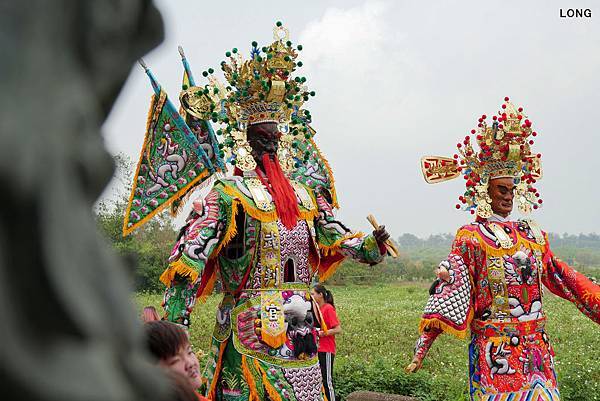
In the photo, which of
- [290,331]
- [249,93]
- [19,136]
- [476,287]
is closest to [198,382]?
[290,331]

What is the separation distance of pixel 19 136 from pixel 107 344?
6.9 inches

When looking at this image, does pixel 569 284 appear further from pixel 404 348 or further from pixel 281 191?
pixel 404 348

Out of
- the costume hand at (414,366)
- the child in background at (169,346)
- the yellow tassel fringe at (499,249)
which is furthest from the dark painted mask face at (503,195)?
the child in background at (169,346)

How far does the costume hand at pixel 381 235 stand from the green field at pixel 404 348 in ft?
3.51

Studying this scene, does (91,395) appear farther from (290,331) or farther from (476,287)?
(476,287)

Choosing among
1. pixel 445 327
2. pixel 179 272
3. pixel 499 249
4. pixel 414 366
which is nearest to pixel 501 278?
pixel 499 249

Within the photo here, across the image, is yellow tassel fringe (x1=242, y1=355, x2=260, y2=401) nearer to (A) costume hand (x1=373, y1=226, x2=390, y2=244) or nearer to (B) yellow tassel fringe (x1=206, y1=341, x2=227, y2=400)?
(B) yellow tassel fringe (x1=206, y1=341, x2=227, y2=400)

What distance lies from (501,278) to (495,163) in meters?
0.76

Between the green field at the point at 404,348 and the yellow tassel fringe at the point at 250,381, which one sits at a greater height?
the yellow tassel fringe at the point at 250,381

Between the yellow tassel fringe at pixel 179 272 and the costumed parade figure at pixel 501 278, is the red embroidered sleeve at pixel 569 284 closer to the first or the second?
the costumed parade figure at pixel 501 278

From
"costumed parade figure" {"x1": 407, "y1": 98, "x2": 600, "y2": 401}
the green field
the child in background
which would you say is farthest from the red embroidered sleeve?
the child in background

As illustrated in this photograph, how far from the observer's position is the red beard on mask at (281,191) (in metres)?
3.76

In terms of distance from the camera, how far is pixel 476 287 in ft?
15.0

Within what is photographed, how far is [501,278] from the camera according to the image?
14.7ft
